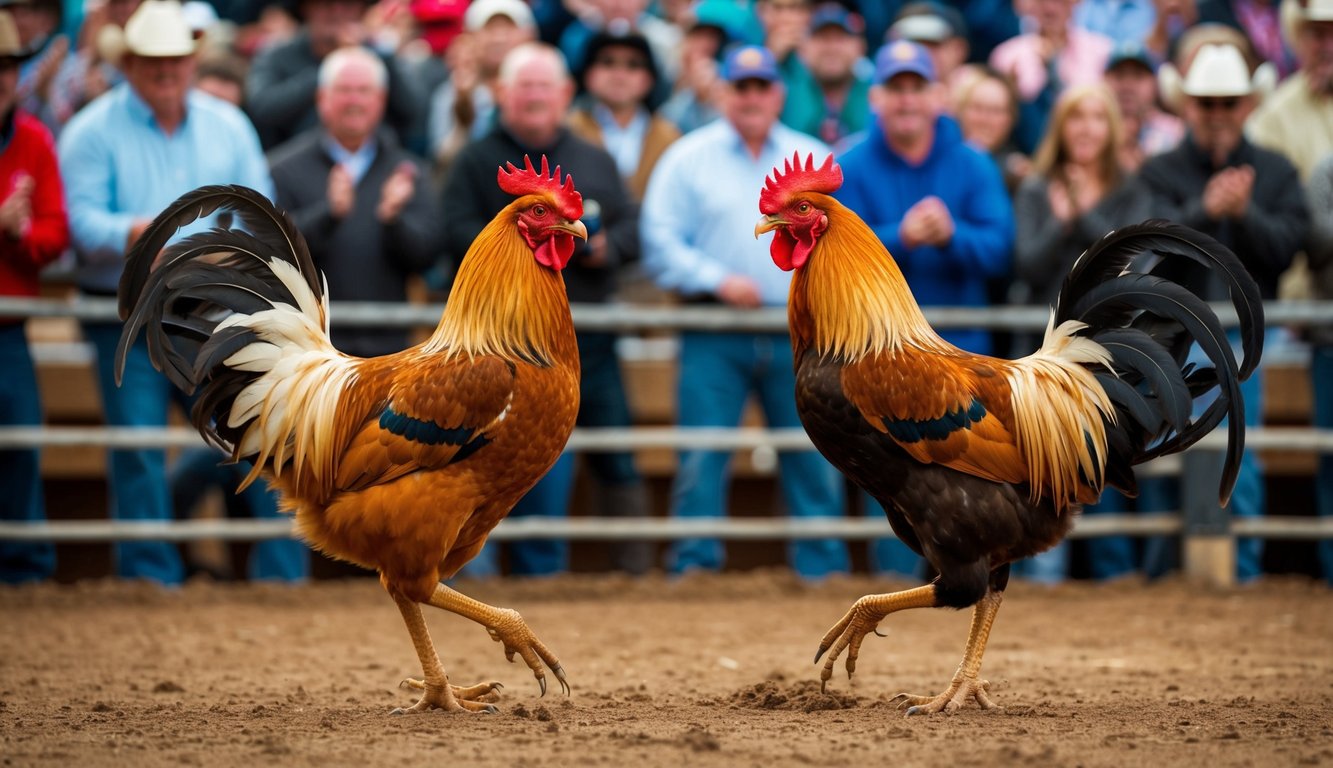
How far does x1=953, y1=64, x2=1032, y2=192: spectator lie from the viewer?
10.6 m

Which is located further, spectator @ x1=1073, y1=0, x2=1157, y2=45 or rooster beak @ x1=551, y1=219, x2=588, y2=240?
spectator @ x1=1073, y1=0, x2=1157, y2=45

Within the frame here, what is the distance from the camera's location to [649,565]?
10.1 metres

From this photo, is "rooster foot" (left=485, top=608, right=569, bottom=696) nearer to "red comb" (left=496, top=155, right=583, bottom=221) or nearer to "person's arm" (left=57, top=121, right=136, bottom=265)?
"red comb" (left=496, top=155, right=583, bottom=221)

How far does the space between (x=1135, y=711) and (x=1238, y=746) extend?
29.3 inches

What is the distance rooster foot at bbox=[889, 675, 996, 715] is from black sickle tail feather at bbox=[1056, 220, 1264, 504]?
3.14 feet

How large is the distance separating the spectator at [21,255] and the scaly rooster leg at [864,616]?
16.6 ft

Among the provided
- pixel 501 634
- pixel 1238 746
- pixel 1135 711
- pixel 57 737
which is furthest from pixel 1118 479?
pixel 57 737

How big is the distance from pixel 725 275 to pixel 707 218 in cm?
44

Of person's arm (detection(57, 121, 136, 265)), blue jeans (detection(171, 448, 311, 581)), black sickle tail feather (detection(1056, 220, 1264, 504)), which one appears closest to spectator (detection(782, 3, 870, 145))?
blue jeans (detection(171, 448, 311, 581))

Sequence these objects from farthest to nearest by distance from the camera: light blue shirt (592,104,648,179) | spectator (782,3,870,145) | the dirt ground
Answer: spectator (782,3,870,145)
light blue shirt (592,104,648,179)
the dirt ground

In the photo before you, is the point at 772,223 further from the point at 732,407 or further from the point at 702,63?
the point at 702,63

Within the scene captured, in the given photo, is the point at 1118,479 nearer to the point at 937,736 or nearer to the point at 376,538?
the point at 937,736

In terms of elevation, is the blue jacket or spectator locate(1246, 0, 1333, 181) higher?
spectator locate(1246, 0, 1333, 181)

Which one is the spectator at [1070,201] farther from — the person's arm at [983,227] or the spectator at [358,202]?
the spectator at [358,202]
